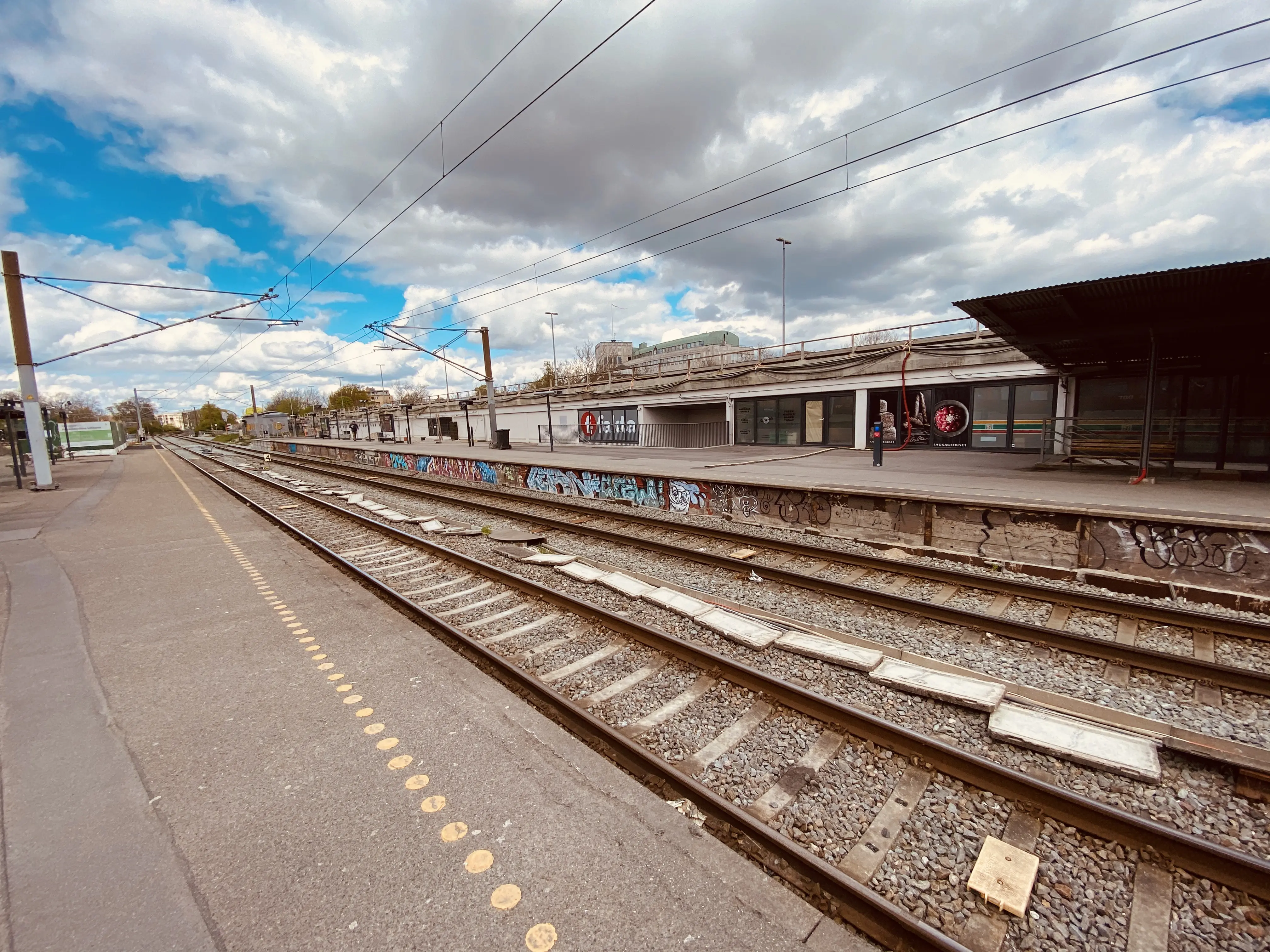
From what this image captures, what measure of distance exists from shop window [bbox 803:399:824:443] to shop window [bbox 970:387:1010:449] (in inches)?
240

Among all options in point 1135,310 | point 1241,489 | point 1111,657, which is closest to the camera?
point 1111,657

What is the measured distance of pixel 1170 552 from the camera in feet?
24.0

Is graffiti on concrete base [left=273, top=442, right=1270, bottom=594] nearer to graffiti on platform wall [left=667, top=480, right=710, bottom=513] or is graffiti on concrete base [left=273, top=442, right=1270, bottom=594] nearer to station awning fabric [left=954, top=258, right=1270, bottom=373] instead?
graffiti on platform wall [left=667, top=480, right=710, bottom=513]

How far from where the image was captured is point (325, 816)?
10.7 ft

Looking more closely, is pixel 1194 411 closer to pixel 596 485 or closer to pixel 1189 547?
pixel 1189 547

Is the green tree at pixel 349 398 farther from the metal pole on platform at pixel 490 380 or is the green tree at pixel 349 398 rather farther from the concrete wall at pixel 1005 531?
the concrete wall at pixel 1005 531

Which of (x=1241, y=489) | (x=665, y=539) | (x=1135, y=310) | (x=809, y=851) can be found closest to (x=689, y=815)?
(x=809, y=851)

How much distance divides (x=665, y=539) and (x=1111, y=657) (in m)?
6.97

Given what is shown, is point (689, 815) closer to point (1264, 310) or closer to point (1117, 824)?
point (1117, 824)

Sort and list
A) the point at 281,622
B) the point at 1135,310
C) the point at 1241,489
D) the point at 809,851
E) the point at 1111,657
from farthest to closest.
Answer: the point at 1135,310 → the point at 1241,489 → the point at 281,622 → the point at 1111,657 → the point at 809,851

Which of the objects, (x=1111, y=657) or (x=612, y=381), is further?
(x=612, y=381)

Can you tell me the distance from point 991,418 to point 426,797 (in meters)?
22.5

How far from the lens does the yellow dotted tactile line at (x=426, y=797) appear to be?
2.47m

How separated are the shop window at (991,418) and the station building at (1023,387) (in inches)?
1.8
